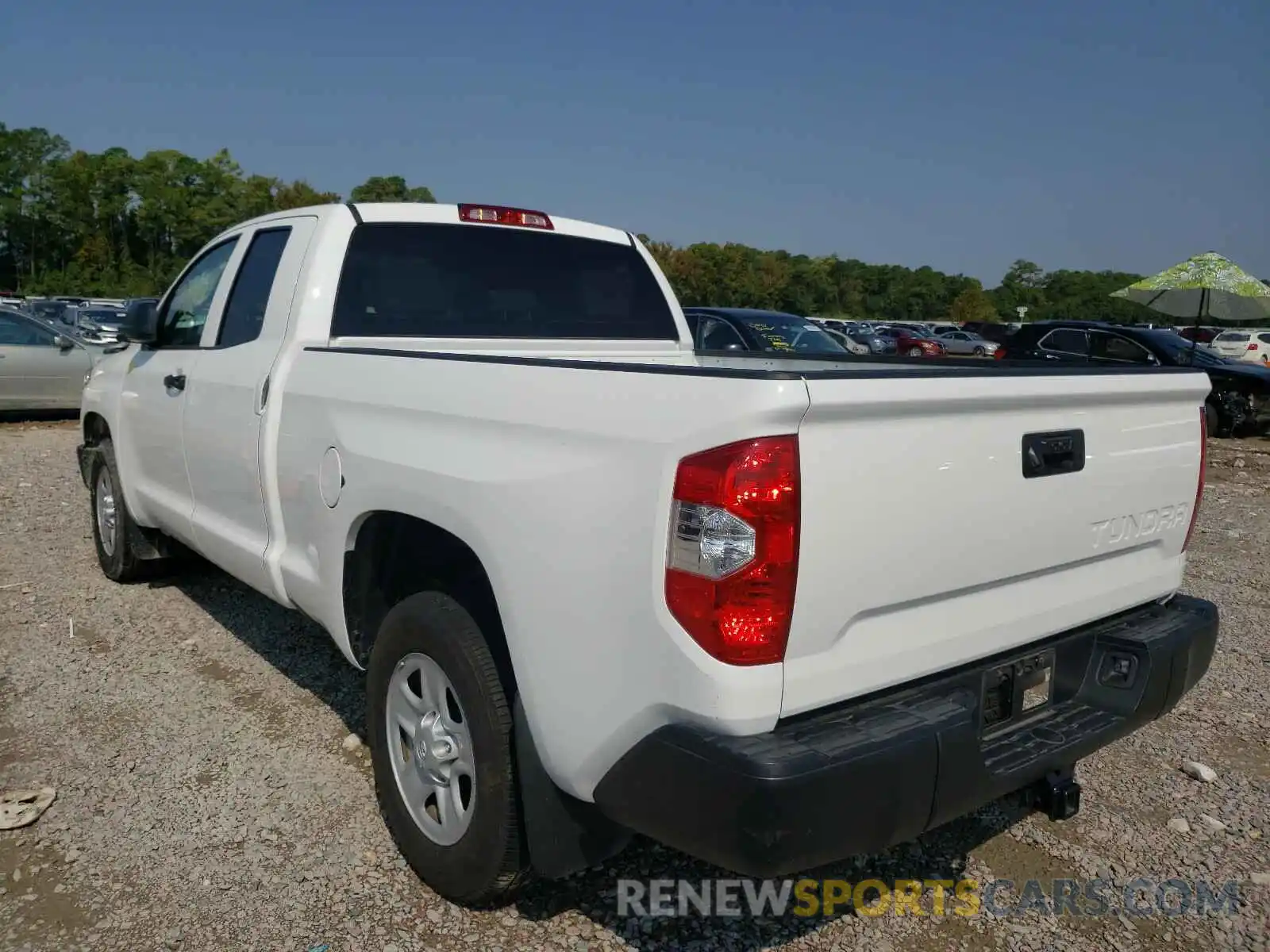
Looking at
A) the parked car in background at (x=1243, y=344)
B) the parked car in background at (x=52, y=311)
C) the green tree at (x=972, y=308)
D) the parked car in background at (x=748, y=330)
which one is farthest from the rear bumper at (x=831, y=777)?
the green tree at (x=972, y=308)

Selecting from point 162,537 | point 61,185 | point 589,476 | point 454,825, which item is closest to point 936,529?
point 589,476

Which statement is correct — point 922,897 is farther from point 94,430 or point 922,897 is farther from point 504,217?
point 94,430

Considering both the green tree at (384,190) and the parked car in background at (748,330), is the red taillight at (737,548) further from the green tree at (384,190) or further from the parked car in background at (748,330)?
the green tree at (384,190)

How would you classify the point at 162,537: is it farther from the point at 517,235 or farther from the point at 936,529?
the point at 936,529

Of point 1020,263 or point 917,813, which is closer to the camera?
point 917,813

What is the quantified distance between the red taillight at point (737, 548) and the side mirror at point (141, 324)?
11.7 feet

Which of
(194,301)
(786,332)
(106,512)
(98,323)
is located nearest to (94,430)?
(106,512)

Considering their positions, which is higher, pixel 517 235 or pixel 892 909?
pixel 517 235

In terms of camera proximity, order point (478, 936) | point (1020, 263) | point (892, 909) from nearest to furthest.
A: point (478, 936) → point (892, 909) → point (1020, 263)

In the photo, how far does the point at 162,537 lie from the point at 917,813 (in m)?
4.59

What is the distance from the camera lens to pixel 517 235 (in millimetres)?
4086

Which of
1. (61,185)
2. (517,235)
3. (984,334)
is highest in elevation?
(61,185)

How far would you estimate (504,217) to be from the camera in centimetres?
407

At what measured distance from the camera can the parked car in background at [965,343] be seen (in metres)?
35.9
